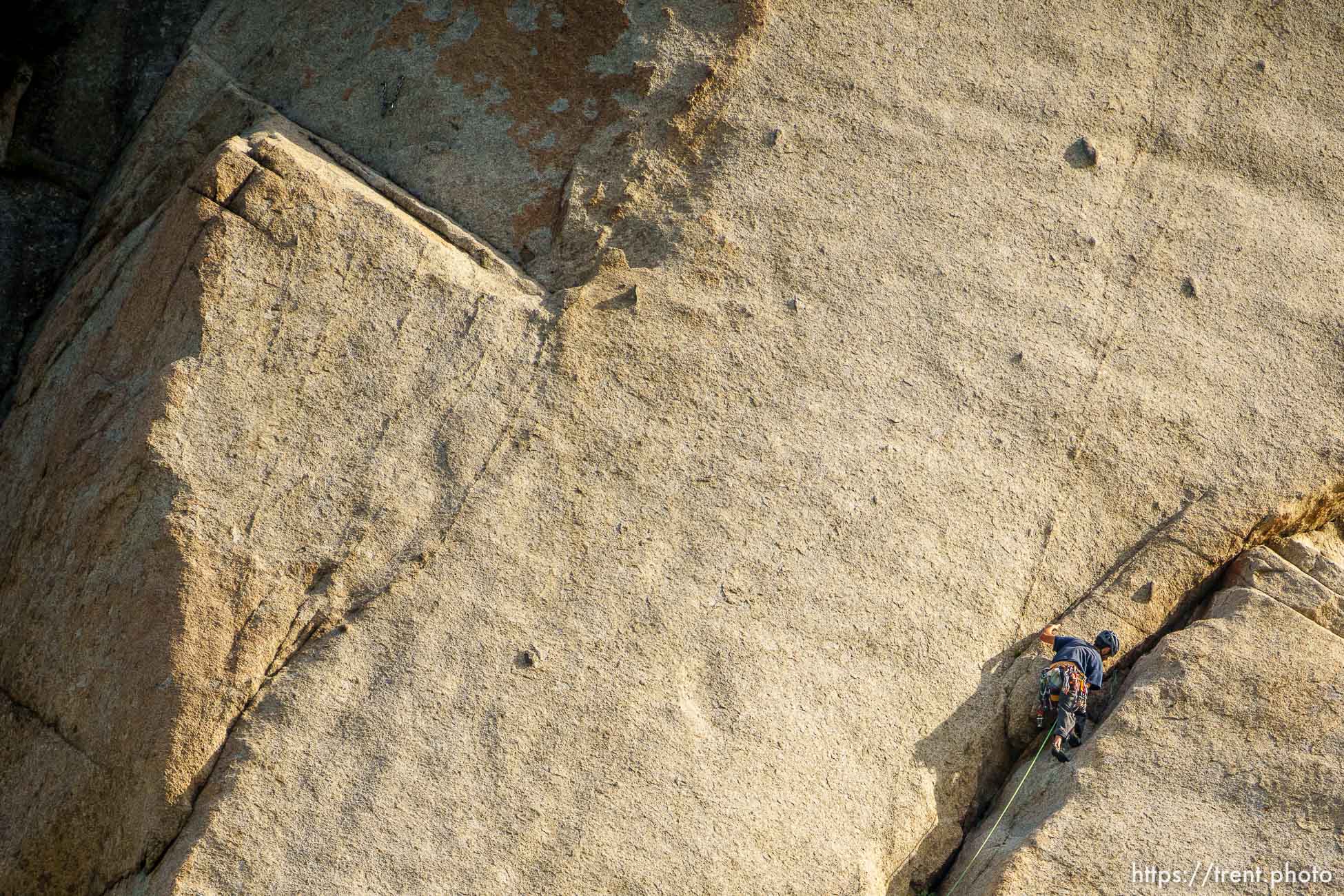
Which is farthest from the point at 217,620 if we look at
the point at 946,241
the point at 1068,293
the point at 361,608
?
the point at 1068,293

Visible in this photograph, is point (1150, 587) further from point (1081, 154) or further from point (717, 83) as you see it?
point (717, 83)

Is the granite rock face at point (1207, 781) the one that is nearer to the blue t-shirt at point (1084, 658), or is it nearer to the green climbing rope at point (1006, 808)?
the green climbing rope at point (1006, 808)

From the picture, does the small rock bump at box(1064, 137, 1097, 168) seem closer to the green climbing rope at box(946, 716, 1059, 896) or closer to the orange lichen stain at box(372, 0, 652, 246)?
the orange lichen stain at box(372, 0, 652, 246)

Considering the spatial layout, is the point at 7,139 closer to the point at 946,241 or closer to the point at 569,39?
the point at 569,39

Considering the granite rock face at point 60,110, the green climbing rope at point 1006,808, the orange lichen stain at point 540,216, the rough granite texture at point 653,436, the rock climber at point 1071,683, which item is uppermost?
the granite rock face at point 60,110

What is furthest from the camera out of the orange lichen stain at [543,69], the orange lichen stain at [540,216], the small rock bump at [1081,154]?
the small rock bump at [1081,154]

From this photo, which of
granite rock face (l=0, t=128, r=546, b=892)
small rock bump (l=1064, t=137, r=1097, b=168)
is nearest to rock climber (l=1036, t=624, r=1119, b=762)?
small rock bump (l=1064, t=137, r=1097, b=168)

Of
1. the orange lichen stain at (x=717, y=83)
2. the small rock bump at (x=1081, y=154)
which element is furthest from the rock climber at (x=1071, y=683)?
the orange lichen stain at (x=717, y=83)
